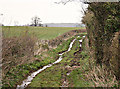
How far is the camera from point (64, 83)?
351 inches

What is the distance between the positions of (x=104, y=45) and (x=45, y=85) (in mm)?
4308

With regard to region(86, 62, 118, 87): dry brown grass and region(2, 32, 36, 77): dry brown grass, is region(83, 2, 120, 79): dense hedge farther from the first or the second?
region(2, 32, 36, 77): dry brown grass

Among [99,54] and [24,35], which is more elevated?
[24,35]

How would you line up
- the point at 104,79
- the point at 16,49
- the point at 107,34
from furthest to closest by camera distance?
the point at 16,49
the point at 107,34
the point at 104,79

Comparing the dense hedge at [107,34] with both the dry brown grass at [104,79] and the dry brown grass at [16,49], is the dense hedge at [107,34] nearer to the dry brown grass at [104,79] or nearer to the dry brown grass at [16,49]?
the dry brown grass at [104,79]

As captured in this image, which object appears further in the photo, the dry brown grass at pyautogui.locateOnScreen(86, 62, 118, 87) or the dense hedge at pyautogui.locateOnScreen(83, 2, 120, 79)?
the dense hedge at pyautogui.locateOnScreen(83, 2, 120, 79)

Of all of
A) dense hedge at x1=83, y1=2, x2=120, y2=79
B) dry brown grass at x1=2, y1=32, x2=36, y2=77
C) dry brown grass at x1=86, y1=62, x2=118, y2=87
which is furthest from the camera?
dry brown grass at x1=2, y1=32, x2=36, y2=77

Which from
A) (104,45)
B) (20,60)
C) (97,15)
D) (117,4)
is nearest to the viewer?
(117,4)

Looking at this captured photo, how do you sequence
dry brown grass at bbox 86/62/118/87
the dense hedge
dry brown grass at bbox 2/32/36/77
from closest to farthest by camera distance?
dry brown grass at bbox 86/62/118/87 < the dense hedge < dry brown grass at bbox 2/32/36/77

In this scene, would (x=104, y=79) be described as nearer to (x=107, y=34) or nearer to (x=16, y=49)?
(x=107, y=34)

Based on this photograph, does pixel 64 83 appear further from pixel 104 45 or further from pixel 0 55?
pixel 0 55

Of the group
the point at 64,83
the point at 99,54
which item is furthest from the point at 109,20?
the point at 64,83

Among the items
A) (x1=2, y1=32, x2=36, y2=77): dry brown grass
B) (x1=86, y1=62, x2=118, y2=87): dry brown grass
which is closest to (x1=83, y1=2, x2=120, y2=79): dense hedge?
(x1=86, y1=62, x2=118, y2=87): dry brown grass

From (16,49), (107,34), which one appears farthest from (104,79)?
(16,49)
